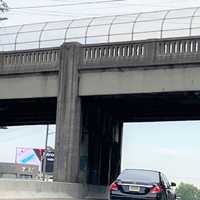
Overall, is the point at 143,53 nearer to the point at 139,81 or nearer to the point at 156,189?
the point at 139,81

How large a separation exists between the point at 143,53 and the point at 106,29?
12.3 feet

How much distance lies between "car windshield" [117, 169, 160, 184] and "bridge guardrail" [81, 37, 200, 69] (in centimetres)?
1144

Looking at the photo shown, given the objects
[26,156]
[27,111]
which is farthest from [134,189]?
[26,156]

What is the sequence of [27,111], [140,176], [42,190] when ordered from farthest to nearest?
[27,111]
[42,190]
[140,176]

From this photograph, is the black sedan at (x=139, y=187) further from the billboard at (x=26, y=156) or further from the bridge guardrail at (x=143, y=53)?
the billboard at (x=26, y=156)

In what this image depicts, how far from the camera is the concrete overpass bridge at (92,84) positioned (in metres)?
Result: 32.7

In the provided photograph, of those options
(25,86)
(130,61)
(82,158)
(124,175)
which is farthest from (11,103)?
(124,175)

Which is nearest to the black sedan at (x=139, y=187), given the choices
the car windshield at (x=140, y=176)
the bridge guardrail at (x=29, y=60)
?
the car windshield at (x=140, y=176)

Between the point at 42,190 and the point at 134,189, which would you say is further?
the point at 42,190

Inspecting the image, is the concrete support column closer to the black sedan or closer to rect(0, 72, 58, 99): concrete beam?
rect(0, 72, 58, 99): concrete beam

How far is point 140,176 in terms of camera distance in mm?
21344

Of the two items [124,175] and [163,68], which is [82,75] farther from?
[124,175]

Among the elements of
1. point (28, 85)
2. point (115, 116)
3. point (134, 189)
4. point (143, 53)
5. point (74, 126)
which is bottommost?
point (134, 189)

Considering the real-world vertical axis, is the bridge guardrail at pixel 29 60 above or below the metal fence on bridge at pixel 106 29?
below
